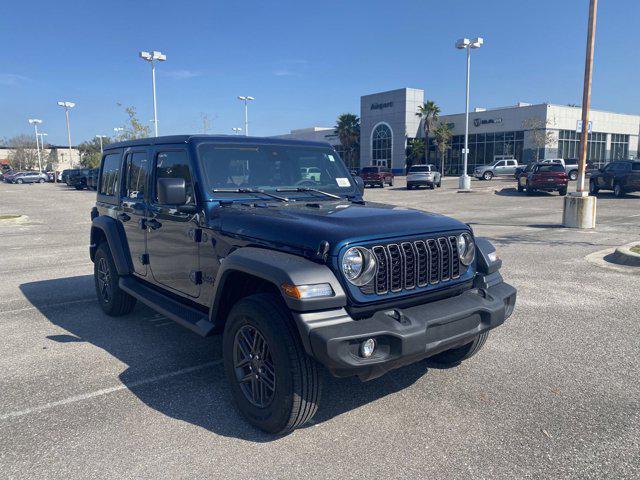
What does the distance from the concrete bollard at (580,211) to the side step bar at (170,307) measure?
12060mm

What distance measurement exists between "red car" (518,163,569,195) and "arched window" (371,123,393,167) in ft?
125

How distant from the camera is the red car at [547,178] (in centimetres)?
2611

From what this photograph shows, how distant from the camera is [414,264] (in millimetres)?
3371

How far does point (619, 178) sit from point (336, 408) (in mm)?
24797

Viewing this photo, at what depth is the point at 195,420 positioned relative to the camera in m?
3.59

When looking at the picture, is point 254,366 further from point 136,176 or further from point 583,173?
point 583,173

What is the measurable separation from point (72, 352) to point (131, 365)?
78 cm

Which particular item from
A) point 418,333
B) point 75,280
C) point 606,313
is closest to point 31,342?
point 75,280

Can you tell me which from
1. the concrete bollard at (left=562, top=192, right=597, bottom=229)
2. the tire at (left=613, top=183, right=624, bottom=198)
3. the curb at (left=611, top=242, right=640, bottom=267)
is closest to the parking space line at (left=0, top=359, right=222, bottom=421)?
the curb at (left=611, top=242, right=640, bottom=267)

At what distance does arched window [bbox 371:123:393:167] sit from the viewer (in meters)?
64.5

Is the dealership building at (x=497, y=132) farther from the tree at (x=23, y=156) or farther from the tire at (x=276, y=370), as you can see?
the tree at (x=23, y=156)

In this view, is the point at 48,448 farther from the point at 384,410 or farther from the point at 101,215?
the point at 101,215

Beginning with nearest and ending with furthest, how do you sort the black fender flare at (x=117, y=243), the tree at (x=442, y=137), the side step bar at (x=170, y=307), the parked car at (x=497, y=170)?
the side step bar at (x=170, y=307) < the black fender flare at (x=117, y=243) < the parked car at (x=497, y=170) < the tree at (x=442, y=137)

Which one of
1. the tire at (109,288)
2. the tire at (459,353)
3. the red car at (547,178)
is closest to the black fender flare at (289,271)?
the tire at (459,353)
